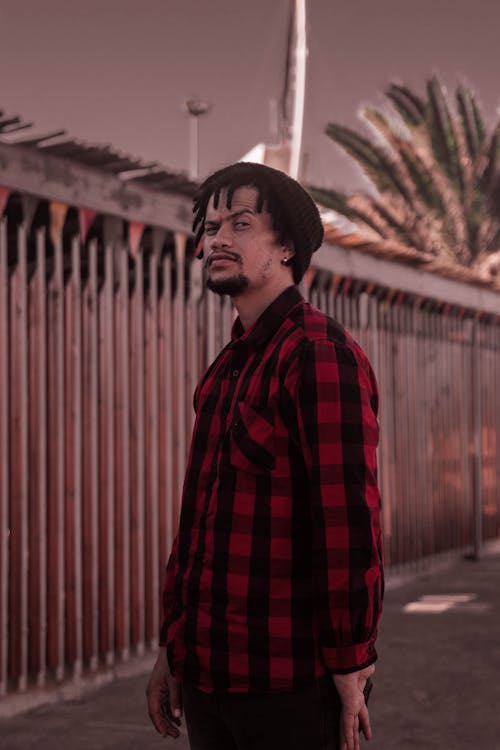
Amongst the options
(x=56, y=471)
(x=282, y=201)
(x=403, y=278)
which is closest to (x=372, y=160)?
(x=403, y=278)

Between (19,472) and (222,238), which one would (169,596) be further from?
(19,472)

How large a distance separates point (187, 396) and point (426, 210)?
44.2 feet

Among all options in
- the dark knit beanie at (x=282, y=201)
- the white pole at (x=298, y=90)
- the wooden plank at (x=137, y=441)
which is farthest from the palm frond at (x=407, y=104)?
the dark knit beanie at (x=282, y=201)

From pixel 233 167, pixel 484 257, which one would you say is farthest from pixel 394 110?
pixel 233 167

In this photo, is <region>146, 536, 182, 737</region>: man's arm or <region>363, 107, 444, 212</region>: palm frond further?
<region>363, 107, 444, 212</region>: palm frond

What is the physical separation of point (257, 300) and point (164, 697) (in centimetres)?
94

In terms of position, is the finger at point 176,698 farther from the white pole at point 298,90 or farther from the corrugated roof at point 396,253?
the white pole at point 298,90

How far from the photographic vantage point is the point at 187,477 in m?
2.10

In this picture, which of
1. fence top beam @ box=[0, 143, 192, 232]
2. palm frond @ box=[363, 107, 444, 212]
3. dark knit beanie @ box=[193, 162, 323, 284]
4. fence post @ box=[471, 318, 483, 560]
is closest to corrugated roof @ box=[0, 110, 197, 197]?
fence top beam @ box=[0, 143, 192, 232]

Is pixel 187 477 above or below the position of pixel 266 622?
above

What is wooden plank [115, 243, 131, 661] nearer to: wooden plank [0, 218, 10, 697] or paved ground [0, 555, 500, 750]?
paved ground [0, 555, 500, 750]

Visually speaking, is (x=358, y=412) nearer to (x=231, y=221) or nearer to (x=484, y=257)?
(x=231, y=221)

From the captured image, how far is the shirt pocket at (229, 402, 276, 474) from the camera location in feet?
6.08

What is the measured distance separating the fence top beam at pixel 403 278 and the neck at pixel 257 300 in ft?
18.6
